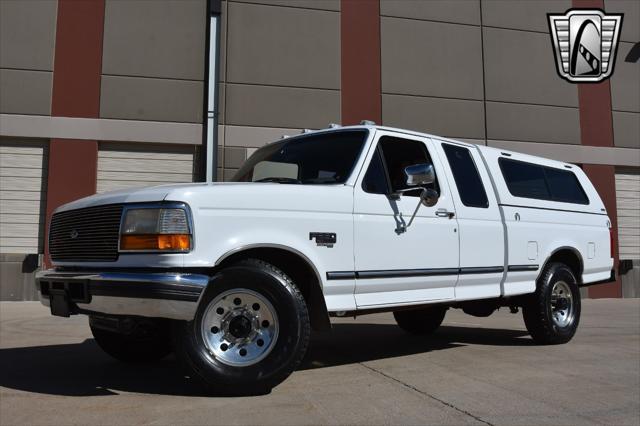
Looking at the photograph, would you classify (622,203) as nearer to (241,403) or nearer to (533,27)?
(533,27)

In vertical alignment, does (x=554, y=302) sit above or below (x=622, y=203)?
below

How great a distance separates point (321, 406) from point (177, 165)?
10.6m

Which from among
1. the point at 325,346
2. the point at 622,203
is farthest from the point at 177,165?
the point at 622,203

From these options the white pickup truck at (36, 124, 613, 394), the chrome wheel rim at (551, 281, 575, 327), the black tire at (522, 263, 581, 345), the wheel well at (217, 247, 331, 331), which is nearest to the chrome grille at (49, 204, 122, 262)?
the white pickup truck at (36, 124, 613, 394)

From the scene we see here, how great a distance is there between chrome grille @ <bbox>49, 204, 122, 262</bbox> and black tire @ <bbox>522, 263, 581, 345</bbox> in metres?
4.69

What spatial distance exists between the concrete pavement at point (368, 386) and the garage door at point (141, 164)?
6.55m

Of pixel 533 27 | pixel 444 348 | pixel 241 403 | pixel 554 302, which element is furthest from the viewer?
pixel 533 27

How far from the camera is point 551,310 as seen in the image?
246 inches

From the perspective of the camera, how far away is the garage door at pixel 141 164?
42.4 feet

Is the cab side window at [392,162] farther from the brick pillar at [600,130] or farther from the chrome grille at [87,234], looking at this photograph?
the brick pillar at [600,130]

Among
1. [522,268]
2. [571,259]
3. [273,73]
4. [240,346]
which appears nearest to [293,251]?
[240,346]

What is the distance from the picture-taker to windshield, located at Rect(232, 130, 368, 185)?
4.56 metres

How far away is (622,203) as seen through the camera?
1554 cm

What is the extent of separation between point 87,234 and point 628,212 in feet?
51.8
